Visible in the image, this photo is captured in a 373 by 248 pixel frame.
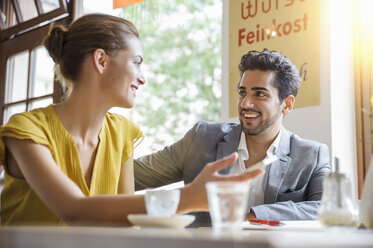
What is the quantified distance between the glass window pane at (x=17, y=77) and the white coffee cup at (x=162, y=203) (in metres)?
3.01

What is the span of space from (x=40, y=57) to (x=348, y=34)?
7.15 feet

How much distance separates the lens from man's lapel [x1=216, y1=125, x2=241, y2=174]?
6.85 feet

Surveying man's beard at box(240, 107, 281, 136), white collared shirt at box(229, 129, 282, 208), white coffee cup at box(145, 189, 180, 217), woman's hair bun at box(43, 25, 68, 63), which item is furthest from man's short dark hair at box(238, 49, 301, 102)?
white coffee cup at box(145, 189, 180, 217)

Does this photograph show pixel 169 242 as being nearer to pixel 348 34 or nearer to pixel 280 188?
pixel 280 188

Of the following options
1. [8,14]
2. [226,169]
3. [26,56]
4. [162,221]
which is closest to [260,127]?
[226,169]

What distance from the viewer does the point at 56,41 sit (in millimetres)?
1494

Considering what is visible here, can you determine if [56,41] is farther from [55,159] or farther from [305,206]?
[305,206]

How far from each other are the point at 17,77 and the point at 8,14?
20.0 inches


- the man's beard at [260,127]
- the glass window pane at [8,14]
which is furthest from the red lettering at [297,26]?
the glass window pane at [8,14]

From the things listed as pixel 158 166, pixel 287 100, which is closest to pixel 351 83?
pixel 287 100

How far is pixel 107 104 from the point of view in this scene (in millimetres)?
1470

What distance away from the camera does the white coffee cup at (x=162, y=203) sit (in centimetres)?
82

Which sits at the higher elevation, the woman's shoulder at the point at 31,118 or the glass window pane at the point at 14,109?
the glass window pane at the point at 14,109

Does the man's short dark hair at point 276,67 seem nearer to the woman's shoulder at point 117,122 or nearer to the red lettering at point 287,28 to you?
the red lettering at point 287,28
